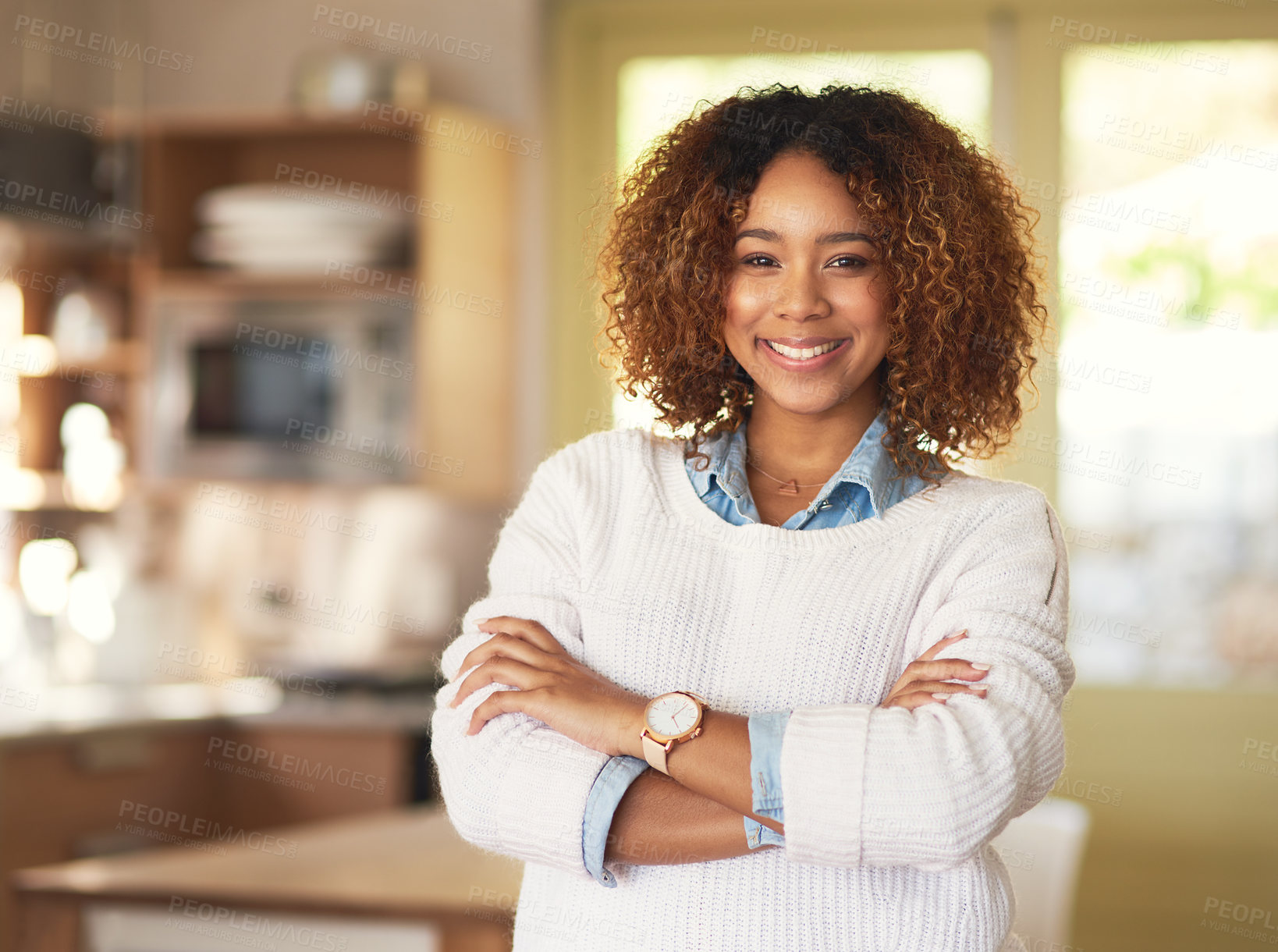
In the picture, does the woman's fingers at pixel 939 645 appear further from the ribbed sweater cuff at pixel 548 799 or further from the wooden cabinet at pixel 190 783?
the wooden cabinet at pixel 190 783

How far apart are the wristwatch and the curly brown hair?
288mm

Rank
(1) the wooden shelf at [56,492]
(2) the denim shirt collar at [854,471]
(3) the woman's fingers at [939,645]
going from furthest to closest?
(1) the wooden shelf at [56,492], (2) the denim shirt collar at [854,471], (3) the woman's fingers at [939,645]

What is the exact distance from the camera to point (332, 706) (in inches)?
134

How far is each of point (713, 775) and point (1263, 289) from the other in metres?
3.05

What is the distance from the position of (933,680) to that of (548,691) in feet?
1.03

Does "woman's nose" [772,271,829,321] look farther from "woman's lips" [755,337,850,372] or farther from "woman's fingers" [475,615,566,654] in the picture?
"woman's fingers" [475,615,566,654]

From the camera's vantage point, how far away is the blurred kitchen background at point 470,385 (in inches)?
142

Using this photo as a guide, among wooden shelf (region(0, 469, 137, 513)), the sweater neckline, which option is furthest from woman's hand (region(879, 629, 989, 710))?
wooden shelf (region(0, 469, 137, 513))

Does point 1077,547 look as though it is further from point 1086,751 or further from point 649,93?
point 649,93

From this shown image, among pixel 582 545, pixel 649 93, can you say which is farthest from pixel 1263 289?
pixel 582 545

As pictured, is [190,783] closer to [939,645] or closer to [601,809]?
[601,809]

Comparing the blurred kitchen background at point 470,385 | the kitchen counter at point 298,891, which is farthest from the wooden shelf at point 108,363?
the kitchen counter at point 298,891

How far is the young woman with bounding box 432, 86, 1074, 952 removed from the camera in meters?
1.13

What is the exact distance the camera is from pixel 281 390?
3.68 m
